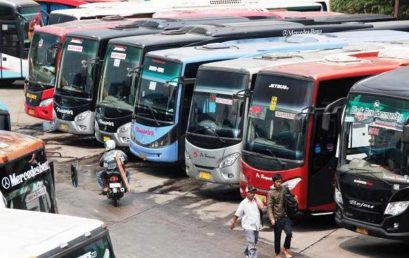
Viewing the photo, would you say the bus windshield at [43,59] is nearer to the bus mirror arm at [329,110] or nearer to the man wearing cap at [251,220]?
the bus mirror arm at [329,110]

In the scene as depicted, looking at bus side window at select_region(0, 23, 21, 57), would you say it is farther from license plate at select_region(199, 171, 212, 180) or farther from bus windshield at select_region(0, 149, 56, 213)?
bus windshield at select_region(0, 149, 56, 213)

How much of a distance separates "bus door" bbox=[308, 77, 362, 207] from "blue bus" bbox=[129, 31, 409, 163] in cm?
416

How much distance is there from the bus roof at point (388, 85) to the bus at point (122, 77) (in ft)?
23.8

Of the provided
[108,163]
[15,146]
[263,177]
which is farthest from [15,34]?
[15,146]

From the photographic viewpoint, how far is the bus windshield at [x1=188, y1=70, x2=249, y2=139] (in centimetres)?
1741

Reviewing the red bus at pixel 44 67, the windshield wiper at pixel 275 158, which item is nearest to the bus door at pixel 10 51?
the red bus at pixel 44 67

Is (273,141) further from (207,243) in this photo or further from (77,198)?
(77,198)

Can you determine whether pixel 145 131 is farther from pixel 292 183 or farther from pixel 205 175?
pixel 292 183

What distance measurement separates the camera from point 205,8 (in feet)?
107

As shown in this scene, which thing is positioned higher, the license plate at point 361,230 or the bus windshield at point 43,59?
the bus windshield at point 43,59

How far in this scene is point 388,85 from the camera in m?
14.3

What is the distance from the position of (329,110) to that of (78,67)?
30.5 ft

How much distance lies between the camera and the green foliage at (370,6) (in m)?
36.2

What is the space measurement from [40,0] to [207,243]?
22.8 m
